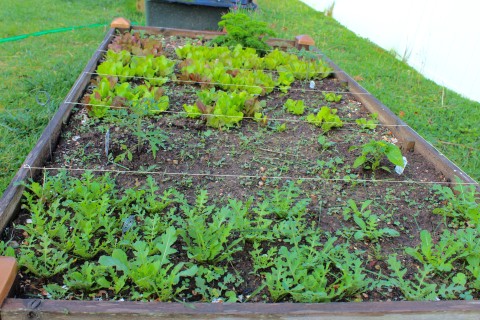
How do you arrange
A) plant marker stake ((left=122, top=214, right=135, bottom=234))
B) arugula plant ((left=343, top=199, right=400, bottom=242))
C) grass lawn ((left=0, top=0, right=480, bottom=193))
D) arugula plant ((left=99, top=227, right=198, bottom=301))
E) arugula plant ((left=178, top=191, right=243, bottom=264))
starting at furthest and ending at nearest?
grass lawn ((left=0, top=0, right=480, bottom=193)) < arugula plant ((left=343, top=199, right=400, bottom=242)) < plant marker stake ((left=122, top=214, right=135, bottom=234)) < arugula plant ((left=178, top=191, right=243, bottom=264)) < arugula plant ((left=99, top=227, right=198, bottom=301))

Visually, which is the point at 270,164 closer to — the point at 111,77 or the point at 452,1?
the point at 111,77

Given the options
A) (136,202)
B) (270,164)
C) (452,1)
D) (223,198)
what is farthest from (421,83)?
(136,202)

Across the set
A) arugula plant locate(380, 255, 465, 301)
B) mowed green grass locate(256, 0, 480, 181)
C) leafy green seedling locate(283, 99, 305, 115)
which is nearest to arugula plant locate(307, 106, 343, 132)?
leafy green seedling locate(283, 99, 305, 115)

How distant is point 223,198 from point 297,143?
0.83m

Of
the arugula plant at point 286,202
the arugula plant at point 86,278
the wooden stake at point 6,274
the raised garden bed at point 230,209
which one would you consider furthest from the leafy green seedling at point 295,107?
the wooden stake at point 6,274

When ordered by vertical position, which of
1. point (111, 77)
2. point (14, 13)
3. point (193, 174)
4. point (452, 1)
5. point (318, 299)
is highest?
point (452, 1)

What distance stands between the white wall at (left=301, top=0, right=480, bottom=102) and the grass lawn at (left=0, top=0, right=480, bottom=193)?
19cm

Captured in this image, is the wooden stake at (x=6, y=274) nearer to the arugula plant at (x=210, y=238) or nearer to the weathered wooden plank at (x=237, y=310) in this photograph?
the weathered wooden plank at (x=237, y=310)

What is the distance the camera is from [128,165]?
259 centimetres

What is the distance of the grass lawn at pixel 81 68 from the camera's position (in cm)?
354

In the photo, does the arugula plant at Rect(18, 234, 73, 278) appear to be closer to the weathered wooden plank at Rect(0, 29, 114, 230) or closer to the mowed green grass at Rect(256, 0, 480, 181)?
the weathered wooden plank at Rect(0, 29, 114, 230)

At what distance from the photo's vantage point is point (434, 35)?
Result: 225 inches

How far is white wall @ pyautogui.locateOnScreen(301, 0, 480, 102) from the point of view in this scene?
5.04m

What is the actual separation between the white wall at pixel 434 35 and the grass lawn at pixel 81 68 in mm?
194
